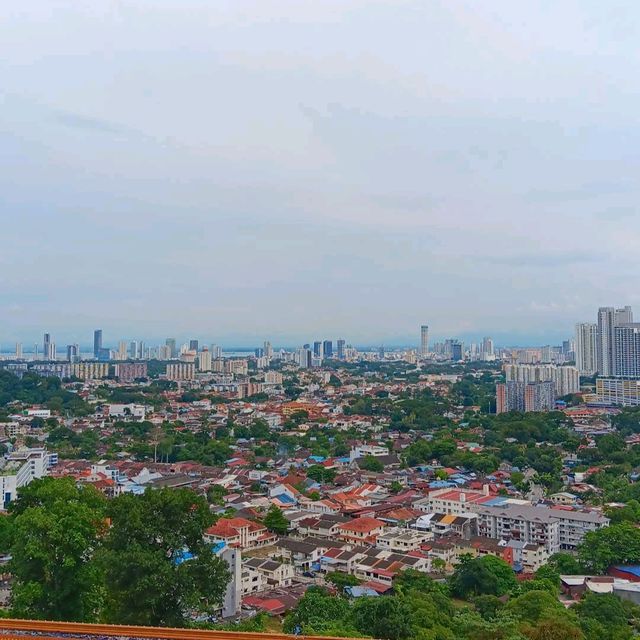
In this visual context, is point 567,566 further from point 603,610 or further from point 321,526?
point 321,526

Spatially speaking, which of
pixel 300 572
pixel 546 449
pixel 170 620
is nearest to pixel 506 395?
pixel 546 449

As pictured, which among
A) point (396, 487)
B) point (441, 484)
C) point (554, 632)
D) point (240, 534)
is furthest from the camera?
point (441, 484)

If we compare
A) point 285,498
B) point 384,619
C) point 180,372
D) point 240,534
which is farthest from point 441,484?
point 180,372

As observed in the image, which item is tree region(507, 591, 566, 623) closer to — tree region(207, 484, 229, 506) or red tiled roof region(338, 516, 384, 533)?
red tiled roof region(338, 516, 384, 533)

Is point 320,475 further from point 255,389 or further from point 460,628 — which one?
point 255,389

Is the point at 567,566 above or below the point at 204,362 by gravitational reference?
below

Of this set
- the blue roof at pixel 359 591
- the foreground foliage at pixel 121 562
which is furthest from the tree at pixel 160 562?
the blue roof at pixel 359 591

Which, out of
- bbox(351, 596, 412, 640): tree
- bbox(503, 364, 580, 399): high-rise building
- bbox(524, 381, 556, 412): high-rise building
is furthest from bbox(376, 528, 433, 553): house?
bbox(503, 364, 580, 399): high-rise building
